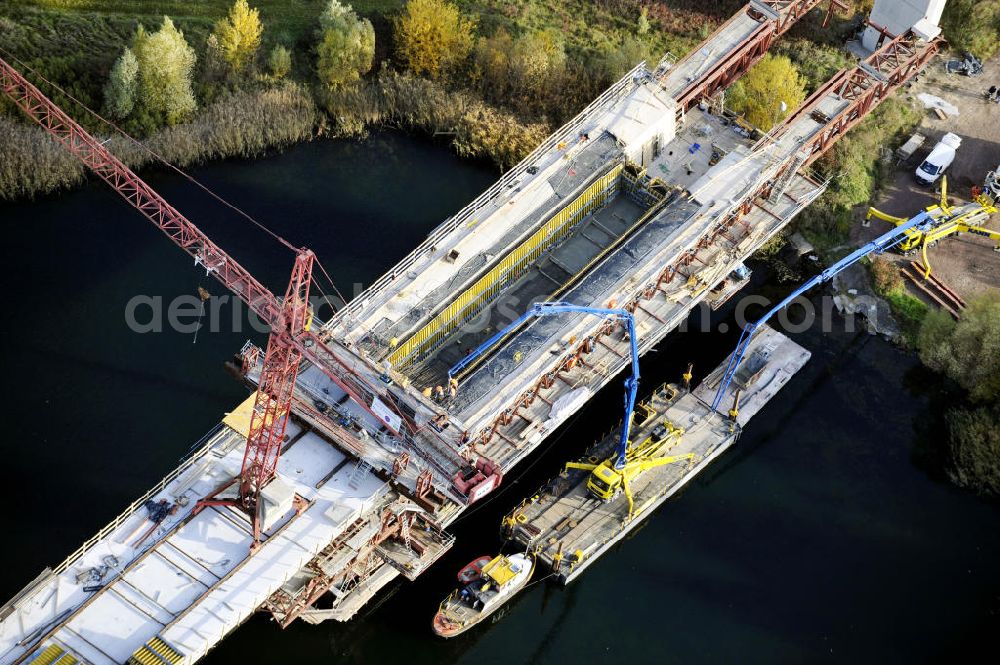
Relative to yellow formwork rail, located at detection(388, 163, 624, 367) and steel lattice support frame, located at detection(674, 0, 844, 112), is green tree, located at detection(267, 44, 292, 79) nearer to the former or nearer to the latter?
yellow formwork rail, located at detection(388, 163, 624, 367)

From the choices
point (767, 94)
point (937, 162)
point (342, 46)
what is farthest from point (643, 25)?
point (937, 162)

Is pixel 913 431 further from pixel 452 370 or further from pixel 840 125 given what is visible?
pixel 452 370

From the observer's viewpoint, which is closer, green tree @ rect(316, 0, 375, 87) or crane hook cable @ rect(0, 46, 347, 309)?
crane hook cable @ rect(0, 46, 347, 309)

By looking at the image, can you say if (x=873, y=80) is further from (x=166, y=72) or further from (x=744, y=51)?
(x=166, y=72)

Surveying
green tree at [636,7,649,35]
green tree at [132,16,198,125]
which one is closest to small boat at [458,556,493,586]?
green tree at [132,16,198,125]

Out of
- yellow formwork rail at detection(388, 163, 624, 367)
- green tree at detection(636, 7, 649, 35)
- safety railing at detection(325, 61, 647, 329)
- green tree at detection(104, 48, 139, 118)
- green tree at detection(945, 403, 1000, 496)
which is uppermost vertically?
green tree at detection(104, 48, 139, 118)

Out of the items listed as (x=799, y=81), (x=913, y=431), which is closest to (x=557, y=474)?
(x=913, y=431)
